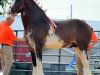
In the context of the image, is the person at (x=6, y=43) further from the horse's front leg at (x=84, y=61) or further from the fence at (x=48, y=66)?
the fence at (x=48, y=66)

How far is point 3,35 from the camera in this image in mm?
7637

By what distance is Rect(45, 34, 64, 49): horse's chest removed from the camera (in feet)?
22.8

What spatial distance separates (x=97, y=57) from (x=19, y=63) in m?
2.02

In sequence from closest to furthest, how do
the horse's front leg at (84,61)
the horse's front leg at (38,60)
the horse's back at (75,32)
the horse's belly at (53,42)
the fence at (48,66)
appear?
1. the horse's front leg at (38,60)
2. the horse's belly at (53,42)
3. the horse's back at (75,32)
4. the horse's front leg at (84,61)
5. the fence at (48,66)

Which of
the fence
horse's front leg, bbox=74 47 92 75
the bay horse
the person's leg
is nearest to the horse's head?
the bay horse

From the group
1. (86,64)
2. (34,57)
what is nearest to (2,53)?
(34,57)

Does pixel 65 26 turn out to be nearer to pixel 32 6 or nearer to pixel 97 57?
pixel 32 6

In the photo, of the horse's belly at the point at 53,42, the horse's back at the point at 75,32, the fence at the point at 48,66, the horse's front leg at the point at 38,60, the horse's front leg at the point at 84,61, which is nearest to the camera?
the horse's front leg at the point at 38,60

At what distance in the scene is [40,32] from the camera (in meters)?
6.80

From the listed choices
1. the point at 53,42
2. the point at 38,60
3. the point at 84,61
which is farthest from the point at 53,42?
the point at 84,61

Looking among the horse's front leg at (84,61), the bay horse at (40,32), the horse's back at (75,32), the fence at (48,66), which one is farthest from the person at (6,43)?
the fence at (48,66)

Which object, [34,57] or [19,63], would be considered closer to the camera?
[34,57]

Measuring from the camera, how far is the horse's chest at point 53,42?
22.8 feet

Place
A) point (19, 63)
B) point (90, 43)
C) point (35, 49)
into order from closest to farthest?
point (35, 49) → point (90, 43) → point (19, 63)
